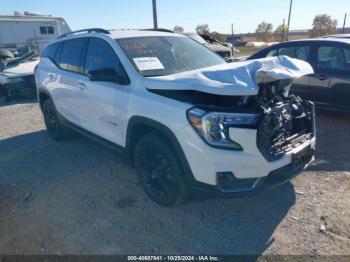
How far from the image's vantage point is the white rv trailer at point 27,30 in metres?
17.2

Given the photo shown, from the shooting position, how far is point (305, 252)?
2.59 m

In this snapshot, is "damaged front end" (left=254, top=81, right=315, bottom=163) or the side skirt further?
the side skirt

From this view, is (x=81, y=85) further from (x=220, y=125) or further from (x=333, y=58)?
(x=333, y=58)

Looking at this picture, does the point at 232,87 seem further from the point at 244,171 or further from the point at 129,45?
the point at 129,45

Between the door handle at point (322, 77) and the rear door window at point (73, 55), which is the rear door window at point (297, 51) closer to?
the door handle at point (322, 77)

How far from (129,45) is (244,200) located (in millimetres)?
2291

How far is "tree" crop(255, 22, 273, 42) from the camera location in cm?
5016

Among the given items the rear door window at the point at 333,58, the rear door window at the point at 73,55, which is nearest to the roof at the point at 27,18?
the rear door window at the point at 73,55

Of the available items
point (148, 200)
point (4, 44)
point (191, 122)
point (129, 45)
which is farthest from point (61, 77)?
point (4, 44)

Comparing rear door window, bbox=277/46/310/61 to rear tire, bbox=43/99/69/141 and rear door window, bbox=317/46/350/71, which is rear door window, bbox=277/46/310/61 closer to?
rear door window, bbox=317/46/350/71

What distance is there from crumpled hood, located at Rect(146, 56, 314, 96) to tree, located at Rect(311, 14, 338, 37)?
1629 inches

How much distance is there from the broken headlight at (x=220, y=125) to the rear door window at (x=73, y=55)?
240 cm

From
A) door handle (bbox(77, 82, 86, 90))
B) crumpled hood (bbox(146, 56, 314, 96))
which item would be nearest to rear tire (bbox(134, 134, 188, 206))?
crumpled hood (bbox(146, 56, 314, 96))

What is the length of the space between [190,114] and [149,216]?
1269mm
